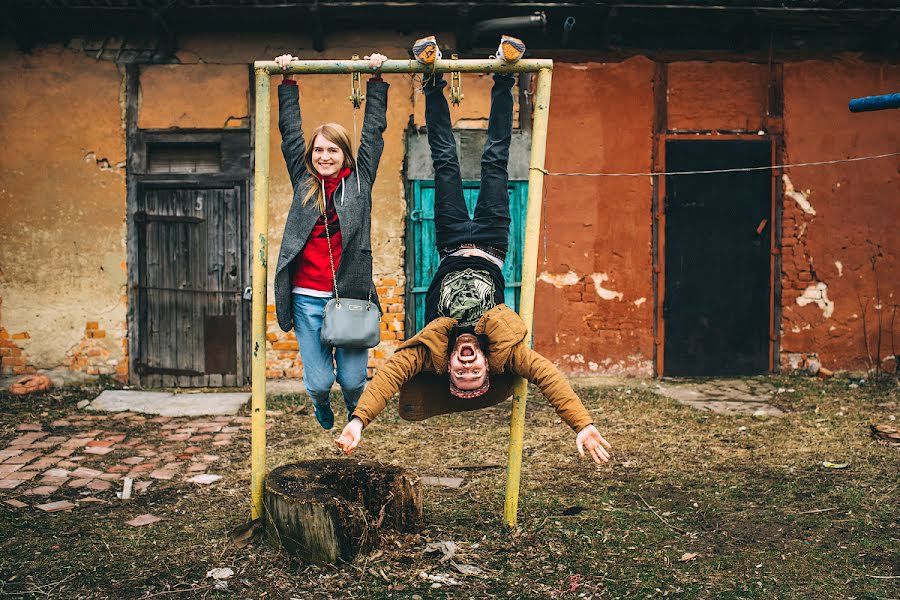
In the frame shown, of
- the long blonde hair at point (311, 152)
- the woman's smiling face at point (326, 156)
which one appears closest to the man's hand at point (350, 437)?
the long blonde hair at point (311, 152)

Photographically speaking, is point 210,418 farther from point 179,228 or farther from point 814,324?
point 814,324

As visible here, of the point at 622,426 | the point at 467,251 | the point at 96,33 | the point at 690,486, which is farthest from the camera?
the point at 96,33

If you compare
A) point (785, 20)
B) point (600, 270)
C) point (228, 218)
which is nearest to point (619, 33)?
point (785, 20)

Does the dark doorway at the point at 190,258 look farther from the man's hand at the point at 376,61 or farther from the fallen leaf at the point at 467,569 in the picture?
the fallen leaf at the point at 467,569

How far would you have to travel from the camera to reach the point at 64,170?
8.05m

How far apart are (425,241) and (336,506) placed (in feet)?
15.8

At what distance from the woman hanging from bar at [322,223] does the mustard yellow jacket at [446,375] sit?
41cm

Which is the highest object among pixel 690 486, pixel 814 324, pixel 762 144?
pixel 762 144

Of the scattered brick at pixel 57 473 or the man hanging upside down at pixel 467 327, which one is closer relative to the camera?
the man hanging upside down at pixel 467 327

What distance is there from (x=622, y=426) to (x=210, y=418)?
11.7 feet

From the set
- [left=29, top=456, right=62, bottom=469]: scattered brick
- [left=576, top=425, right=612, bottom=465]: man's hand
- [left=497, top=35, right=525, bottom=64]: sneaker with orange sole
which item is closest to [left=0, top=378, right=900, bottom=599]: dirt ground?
[left=29, top=456, right=62, bottom=469]: scattered brick

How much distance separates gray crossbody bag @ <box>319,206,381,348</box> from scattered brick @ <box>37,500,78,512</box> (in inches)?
79.8

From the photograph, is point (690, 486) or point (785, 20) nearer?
point (690, 486)

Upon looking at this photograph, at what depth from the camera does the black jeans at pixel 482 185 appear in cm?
426
